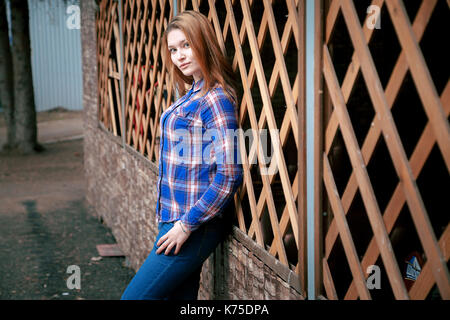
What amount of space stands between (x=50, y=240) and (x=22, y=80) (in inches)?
284

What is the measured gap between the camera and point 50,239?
21.9ft

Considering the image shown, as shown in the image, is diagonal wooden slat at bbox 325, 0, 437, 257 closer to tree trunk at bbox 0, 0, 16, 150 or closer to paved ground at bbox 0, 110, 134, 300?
paved ground at bbox 0, 110, 134, 300

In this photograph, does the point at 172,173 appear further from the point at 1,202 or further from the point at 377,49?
the point at 1,202

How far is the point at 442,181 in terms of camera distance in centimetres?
411

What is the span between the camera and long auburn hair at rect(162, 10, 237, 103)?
102 inches

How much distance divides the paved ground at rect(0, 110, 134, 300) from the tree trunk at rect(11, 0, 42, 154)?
1.48 meters

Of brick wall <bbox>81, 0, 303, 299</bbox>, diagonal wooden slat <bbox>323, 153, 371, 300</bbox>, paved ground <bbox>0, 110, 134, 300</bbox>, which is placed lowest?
paved ground <bbox>0, 110, 134, 300</bbox>

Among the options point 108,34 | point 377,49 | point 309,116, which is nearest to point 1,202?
point 108,34

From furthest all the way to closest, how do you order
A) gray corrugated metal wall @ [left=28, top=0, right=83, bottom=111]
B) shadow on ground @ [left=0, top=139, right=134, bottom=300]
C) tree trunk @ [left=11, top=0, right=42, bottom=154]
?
gray corrugated metal wall @ [left=28, top=0, right=83, bottom=111]
tree trunk @ [left=11, top=0, right=42, bottom=154]
shadow on ground @ [left=0, top=139, right=134, bottom=300]

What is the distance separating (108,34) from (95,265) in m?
2.88

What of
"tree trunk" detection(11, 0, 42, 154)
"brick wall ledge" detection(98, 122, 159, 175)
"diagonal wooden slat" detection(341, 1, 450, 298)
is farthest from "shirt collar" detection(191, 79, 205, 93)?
"tree trunk" detection(11, 0, 42, 154)

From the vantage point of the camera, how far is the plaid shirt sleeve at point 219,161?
2.46m

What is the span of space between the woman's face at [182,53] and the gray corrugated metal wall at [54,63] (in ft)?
65.6

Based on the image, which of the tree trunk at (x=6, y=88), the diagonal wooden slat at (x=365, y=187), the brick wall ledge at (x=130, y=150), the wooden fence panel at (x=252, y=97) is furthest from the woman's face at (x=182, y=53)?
the tree trunk at (x=6, y=88)
